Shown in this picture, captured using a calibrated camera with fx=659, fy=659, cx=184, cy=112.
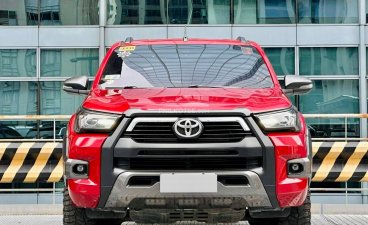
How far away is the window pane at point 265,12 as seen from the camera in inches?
708

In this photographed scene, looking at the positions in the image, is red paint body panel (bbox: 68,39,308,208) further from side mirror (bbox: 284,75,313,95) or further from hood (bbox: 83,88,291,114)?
side mirror (bbox: 284,75,313,95)

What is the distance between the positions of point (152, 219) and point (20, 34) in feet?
45.4

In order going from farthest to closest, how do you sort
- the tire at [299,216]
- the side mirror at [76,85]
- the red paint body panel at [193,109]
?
the side mirror at [76,85] → the tire at [299,216] → the red paint body panel at [193,109]

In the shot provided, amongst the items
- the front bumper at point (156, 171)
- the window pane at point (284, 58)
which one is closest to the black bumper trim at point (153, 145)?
the front bumper at point (156, 171)

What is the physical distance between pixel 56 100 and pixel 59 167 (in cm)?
906

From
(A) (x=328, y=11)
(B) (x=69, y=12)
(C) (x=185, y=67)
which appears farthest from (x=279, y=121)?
(B) (x=69, y=12)

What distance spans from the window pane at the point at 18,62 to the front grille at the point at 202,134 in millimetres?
13719

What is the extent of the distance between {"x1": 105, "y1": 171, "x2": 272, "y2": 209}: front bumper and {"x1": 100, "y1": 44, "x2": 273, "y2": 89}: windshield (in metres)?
1.22

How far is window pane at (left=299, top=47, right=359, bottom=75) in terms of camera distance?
58.1 feet

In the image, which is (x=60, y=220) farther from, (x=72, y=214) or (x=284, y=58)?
(x=284, y=58)

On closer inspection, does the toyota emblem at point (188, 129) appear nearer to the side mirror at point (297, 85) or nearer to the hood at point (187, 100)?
the hood at point (187, 100)

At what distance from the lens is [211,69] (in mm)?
6043

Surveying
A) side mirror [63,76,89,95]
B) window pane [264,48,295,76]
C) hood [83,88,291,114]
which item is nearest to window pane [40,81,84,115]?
window pane [264,48,295,76]

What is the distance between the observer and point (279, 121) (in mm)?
4875
